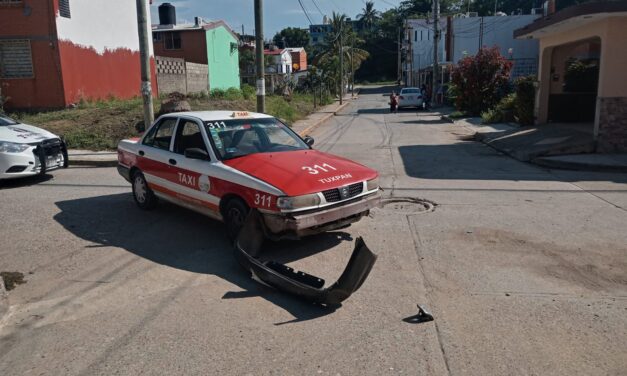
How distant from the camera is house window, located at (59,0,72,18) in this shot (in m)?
19.3

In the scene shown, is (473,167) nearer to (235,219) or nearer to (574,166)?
(574,166)

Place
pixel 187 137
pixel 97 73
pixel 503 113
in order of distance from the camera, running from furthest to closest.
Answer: pixel 503 113 < pixel 97 73 < pixel 187 137

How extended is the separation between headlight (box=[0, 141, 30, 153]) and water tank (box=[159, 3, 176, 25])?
3402 cm

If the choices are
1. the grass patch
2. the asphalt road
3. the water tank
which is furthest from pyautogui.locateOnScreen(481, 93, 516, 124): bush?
the water tank

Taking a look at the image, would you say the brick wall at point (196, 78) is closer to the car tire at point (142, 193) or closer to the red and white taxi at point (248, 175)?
the car tire at point (142, 193)

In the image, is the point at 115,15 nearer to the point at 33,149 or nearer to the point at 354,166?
the point at 33,149

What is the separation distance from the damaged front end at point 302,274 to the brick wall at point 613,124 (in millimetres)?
11071

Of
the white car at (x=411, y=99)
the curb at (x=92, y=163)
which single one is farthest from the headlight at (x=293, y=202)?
the white car at (x=411, y=99)

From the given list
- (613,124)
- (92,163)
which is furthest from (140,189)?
(613,124)

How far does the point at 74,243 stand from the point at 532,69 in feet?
148

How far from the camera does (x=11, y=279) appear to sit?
17.6ft

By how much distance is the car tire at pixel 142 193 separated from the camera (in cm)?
800

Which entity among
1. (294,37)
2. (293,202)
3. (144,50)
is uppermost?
(294,37)

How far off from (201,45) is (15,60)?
19150mm
